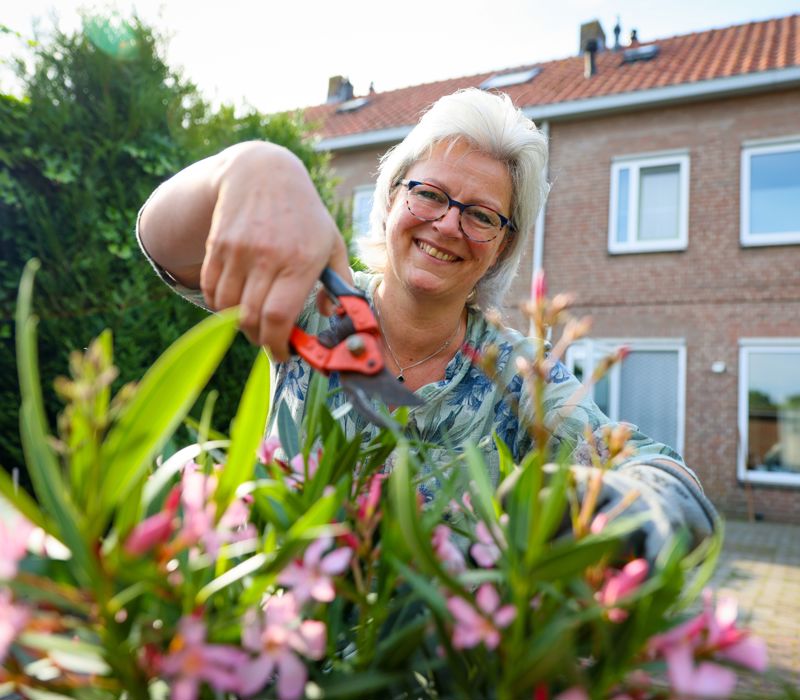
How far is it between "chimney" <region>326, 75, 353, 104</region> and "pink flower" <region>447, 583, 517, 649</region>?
18021mm

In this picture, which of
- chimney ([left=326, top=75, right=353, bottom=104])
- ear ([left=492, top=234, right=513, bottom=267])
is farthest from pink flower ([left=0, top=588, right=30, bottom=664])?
chimney ([left=326, top=75, right=353, bottom=104])

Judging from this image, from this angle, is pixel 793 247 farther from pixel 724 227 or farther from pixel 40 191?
pixel 40 191

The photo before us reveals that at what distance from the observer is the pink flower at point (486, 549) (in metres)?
0.57

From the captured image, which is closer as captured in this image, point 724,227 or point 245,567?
point 245,567

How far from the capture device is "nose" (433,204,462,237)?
1.90m

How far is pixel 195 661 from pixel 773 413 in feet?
36.2

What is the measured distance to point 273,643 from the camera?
49 cm

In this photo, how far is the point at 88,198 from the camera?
414cm

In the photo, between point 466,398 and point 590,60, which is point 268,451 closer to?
point 466,398

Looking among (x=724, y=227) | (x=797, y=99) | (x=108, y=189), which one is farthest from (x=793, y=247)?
(x=108, y=189)

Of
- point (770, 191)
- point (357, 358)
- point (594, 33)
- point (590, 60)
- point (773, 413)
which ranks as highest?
point (594, 33)

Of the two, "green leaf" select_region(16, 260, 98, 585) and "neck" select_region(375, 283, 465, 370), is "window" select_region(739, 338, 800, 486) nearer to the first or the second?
"neck" select_region(375, 283, 465, 370)

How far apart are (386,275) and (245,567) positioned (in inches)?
64.4

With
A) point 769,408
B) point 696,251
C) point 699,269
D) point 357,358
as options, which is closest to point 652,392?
point 769,408
